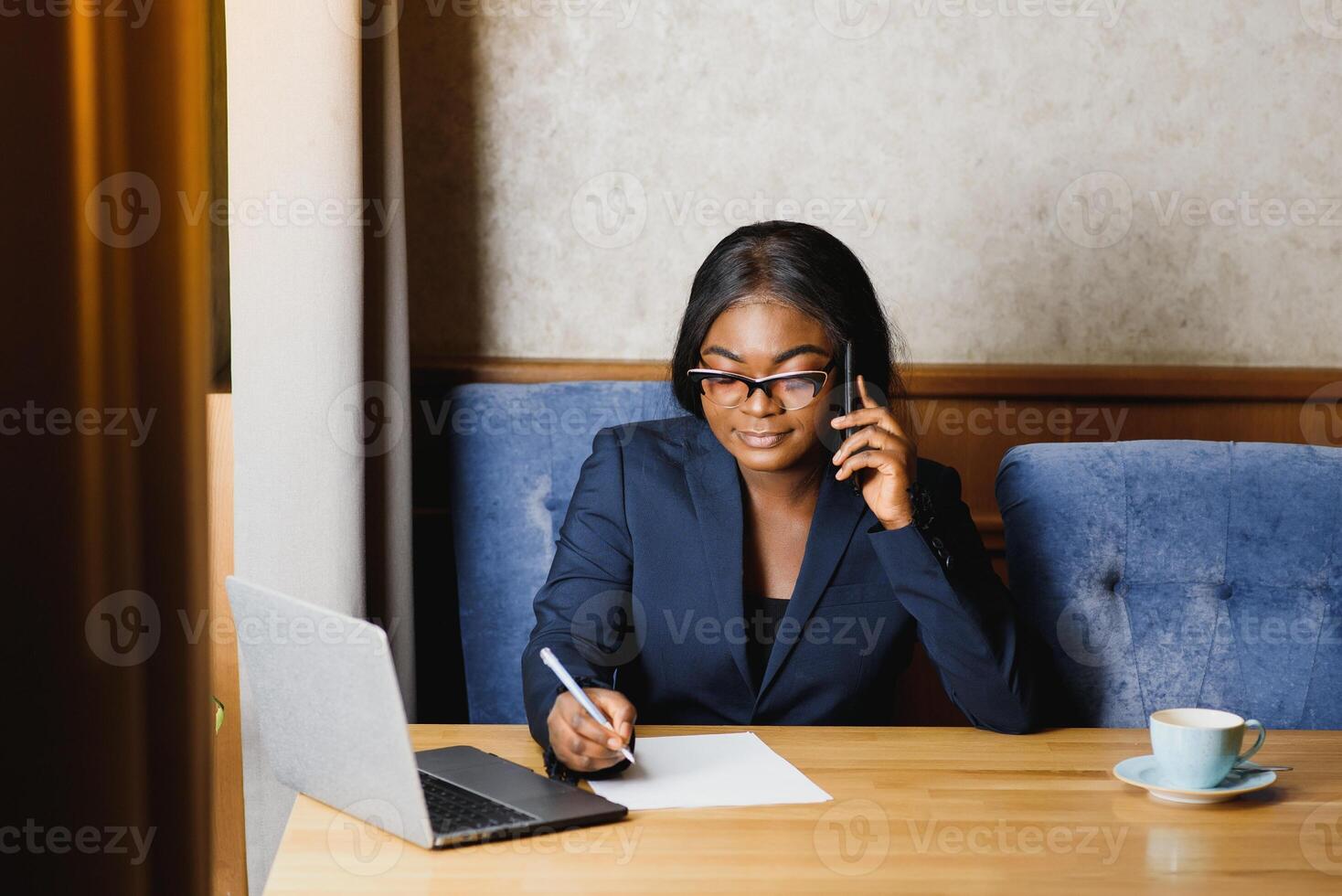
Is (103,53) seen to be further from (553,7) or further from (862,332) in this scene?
(862,332)

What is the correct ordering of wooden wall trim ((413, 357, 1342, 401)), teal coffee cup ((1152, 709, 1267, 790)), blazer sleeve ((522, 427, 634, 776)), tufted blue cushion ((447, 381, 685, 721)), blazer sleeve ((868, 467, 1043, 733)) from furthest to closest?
wooden wall trim ((413, 357, 1342, 401))
tufted blue cushion ((447, 381, 685, 721))
blazer sleeve ((522, 427, 634, 776))
blazer sleeve ((868, 467, 1043, 733))
teal coffee cup ((1152, 709, 1267, 790))

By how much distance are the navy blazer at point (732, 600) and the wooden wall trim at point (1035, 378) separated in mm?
593

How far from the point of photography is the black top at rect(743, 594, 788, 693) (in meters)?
1.74

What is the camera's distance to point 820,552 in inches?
68.5

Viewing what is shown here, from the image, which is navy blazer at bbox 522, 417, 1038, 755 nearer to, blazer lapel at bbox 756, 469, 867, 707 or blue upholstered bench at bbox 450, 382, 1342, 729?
blazer lapel at bbox 756, 469, 867, 707

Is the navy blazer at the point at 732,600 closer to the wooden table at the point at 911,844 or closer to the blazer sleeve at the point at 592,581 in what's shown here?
the blazer sleeve at the point at 592,581

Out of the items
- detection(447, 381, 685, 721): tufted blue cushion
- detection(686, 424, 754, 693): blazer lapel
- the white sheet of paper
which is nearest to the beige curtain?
detection(447, 381, 685, 721): tufted blue cushion

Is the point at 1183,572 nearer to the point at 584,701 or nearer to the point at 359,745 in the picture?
the point at 584,701

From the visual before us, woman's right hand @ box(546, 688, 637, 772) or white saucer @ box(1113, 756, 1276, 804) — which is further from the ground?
woman's right hand @ box(546, 688, 637, 772)

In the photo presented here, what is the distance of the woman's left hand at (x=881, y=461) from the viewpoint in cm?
162

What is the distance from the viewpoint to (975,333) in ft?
8.20

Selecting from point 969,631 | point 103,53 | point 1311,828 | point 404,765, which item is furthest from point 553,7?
point 1311,828

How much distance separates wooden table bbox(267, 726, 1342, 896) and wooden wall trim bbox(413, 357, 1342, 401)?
3.81ft

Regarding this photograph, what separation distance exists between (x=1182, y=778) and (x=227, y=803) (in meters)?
1.55
